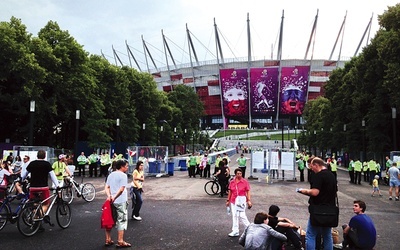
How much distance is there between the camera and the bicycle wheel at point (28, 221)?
8.36m

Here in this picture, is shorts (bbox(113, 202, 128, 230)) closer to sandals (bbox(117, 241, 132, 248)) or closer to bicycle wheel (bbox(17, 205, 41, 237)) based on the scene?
sandals (bbox(117, 241, 132, 248))

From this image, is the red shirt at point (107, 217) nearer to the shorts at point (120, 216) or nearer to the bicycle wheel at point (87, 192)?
the shorts at point (120, 216)

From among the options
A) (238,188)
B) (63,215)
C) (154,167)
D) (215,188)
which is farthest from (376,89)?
(63,215)

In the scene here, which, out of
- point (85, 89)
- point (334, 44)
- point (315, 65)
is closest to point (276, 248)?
point (85, 89)

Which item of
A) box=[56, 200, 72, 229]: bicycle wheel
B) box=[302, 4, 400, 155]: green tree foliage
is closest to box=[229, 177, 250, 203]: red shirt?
box=[56, 200, 72, 229]: bicycle wheel

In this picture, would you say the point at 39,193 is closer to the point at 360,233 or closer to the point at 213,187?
the point at 360,233

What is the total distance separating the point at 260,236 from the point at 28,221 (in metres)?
5.60

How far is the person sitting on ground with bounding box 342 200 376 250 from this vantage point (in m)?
6.25

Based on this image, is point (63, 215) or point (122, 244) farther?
point (63, 215)

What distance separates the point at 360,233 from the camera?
6363 mm

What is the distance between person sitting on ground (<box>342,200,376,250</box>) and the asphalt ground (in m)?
1.65

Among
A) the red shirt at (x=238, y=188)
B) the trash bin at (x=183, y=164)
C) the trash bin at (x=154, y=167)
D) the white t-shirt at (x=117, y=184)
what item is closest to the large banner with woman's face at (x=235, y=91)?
the trash bin at (x=183, y=164)

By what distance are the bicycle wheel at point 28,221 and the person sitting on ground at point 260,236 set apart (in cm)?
518

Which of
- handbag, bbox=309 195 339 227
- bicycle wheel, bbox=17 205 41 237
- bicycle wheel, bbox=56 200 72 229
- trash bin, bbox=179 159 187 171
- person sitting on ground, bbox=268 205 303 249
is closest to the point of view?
handbag, bbox=309 195 339 227
